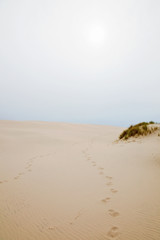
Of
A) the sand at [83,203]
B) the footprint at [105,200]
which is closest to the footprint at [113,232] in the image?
the sand at [83,203]

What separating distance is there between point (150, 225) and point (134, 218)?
0.68ft

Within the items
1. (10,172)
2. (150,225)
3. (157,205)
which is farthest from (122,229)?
(10,172)

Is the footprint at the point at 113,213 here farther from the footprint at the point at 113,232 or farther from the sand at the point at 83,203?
the footprint at the point at 113,232

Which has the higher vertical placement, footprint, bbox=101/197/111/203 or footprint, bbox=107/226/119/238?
footprint, bbox=101/197/111/203

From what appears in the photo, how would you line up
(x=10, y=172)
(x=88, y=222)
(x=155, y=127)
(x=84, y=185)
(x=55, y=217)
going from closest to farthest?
(x=88, y=222) < (x=55, y=217) < (x=84, y=185) < (x=10, y=172) < (x=155, y=127)

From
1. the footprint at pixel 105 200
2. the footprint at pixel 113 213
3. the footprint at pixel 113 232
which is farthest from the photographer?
the footprint at pixel 105 200

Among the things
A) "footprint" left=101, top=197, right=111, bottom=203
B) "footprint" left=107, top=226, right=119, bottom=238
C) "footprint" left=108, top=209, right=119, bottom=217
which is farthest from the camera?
"footprint" left=101, top=197, right=111, bottom=203

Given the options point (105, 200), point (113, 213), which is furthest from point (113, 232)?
point (105, 200)

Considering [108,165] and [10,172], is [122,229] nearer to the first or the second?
A: [108,165]

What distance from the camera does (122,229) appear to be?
5.73ft

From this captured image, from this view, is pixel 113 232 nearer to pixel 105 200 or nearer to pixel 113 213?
pixel 113 213

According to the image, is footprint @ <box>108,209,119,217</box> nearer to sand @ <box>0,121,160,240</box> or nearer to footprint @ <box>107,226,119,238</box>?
sand @ <box>0,121,160,240</box>

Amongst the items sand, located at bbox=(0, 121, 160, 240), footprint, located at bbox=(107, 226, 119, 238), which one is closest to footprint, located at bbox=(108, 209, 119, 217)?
sand, located at bbox=(0, 121, 160, 240)

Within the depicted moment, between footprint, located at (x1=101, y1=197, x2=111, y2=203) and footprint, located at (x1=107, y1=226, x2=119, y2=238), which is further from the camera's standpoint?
footprint, located at (x1=101, y1=197, x2=111, y2=203)
